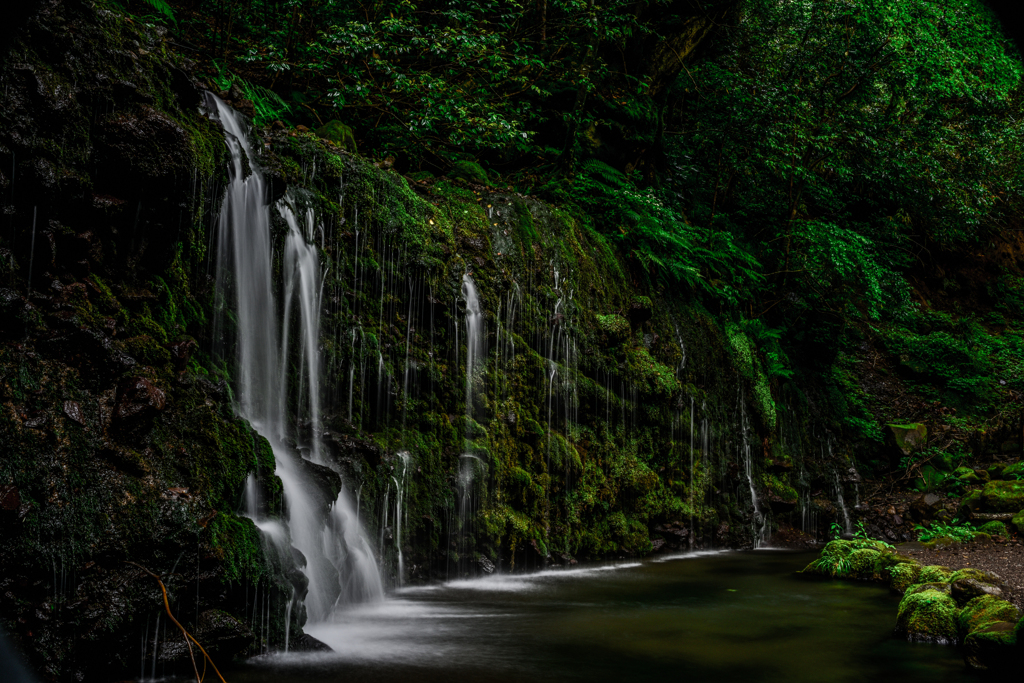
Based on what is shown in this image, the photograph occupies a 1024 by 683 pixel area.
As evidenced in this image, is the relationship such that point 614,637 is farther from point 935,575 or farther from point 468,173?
point 468,173

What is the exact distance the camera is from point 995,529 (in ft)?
38.3

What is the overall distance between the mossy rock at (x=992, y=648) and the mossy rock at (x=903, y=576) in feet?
11.4

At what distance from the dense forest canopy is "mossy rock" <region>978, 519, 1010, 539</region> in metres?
5.02

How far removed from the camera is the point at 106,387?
14.6 ft

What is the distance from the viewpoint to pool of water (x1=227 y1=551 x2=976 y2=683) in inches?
180

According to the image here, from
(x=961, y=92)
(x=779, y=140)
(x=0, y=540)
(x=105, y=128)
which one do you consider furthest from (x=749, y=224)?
(x=0, y=540)

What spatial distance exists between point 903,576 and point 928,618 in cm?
272

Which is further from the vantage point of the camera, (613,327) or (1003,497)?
(1003,497)

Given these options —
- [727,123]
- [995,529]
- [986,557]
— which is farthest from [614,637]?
[727,123]

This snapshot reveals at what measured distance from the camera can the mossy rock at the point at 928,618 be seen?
5.71m

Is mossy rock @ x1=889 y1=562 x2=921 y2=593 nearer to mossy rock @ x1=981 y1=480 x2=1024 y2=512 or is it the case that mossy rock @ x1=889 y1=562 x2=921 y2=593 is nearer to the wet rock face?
mossy rock @ x1=981 y1=480 x2=1024 y2=512

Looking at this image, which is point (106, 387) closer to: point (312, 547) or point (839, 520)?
point (312, 547)

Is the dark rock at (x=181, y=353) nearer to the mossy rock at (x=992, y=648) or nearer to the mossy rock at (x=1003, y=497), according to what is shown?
the mossy rock at (x=992, y=648)

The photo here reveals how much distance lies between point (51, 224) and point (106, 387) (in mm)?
1160
